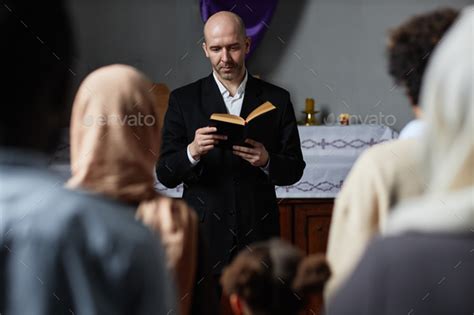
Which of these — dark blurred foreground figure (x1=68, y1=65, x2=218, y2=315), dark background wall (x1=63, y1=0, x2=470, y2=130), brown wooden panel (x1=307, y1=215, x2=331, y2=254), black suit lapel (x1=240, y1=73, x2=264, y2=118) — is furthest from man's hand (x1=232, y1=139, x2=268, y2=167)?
brown wooden panel (x1=307, y1=215, x2=331, y2=254)

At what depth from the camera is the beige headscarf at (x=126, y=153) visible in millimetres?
895

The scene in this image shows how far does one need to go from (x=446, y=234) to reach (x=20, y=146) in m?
0.42

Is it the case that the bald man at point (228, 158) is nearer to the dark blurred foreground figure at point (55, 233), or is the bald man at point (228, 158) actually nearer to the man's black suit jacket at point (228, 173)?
the man's black suit jacket at point (228, 173)

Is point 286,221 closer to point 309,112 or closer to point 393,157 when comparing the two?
point 309,112

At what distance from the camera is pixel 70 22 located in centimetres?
84

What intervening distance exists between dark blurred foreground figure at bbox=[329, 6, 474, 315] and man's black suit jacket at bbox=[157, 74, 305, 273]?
681 mm

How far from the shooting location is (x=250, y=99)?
157cm


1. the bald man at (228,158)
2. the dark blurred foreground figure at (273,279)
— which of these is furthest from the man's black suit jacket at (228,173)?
the dark blurred foreground figure at (273,279)

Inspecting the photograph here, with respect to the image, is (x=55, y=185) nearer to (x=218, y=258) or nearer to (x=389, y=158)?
(x=389, y=158)

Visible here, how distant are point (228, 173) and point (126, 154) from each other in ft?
2.03

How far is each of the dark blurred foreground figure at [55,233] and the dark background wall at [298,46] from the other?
2.73 feet

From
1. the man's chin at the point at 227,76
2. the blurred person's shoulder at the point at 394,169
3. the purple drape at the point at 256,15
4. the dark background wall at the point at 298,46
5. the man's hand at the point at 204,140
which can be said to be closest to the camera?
the blurred person's shoulder at the point at 394,169

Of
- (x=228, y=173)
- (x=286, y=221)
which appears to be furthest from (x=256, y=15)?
(x=228, y=173)

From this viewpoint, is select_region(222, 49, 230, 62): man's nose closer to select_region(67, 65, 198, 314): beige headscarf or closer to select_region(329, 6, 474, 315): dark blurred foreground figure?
select_region(67, 65, 198, 314): beige headscarf
